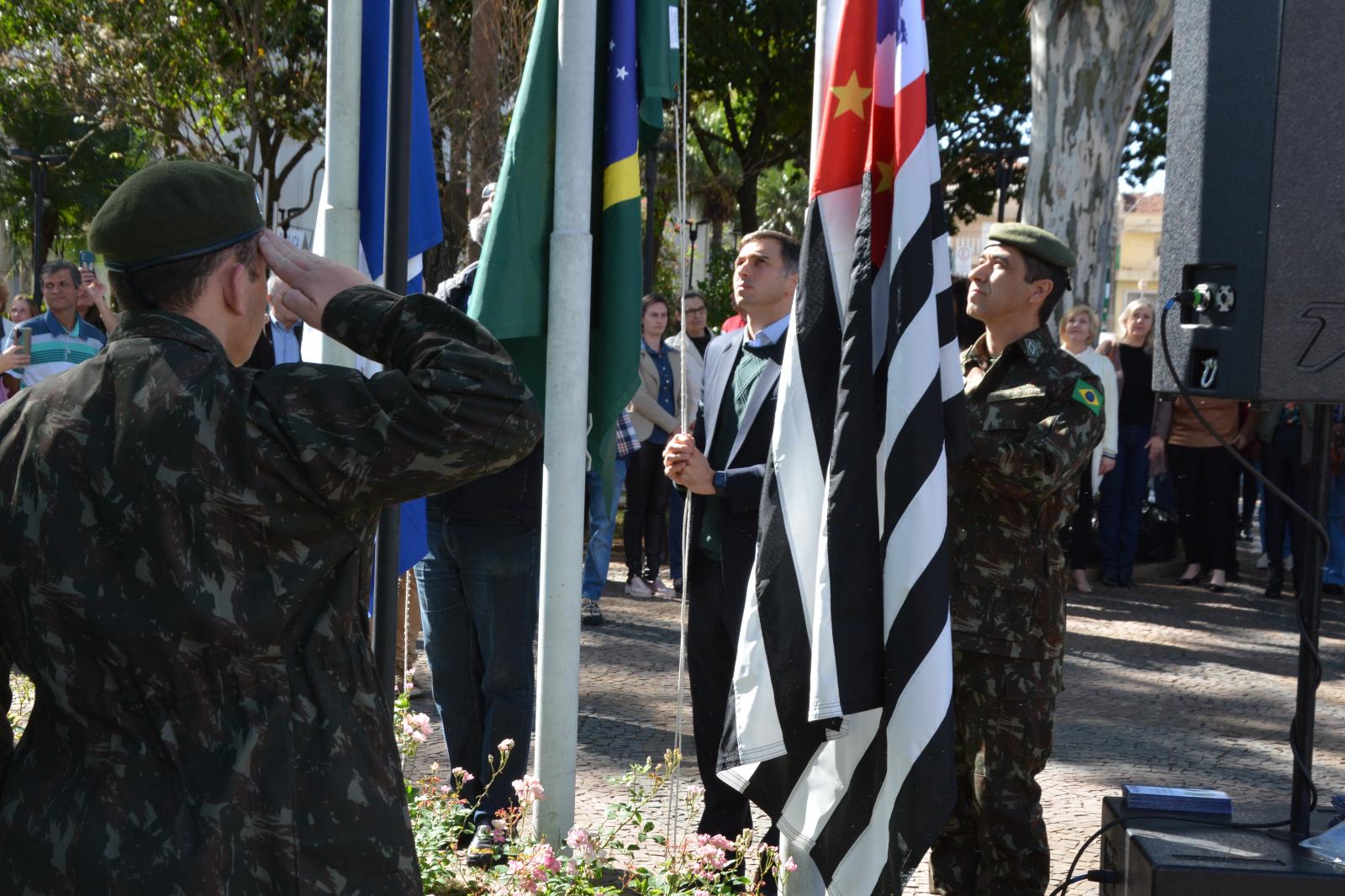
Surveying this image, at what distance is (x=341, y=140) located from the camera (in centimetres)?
349

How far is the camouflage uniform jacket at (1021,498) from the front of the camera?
12.6 feet

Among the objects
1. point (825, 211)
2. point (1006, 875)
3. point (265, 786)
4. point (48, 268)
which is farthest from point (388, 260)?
point (48, 268)

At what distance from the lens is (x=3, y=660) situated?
209 centimetres

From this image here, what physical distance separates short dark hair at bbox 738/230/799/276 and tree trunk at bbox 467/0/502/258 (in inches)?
330

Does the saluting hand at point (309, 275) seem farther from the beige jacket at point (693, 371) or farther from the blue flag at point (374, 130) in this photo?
the beige jacket at point (693, 371)

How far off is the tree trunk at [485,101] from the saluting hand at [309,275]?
420 inches

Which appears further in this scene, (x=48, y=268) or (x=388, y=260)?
(x=48, y=268)

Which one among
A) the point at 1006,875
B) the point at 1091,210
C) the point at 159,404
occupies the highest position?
the point at 1091,210

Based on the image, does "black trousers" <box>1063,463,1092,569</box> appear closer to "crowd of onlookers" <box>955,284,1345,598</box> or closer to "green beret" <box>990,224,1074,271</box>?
"crowd of onlookers" <box>955,284,1345,598</box>

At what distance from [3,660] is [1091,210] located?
1133 cm

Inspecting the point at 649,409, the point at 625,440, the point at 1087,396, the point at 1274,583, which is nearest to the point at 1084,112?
the point at 1274,583

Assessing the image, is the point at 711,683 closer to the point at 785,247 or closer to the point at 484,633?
the point at 484,633

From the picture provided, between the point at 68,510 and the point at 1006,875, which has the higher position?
the point at 68,510

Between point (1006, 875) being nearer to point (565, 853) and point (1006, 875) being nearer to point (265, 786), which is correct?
point (565, 853)
